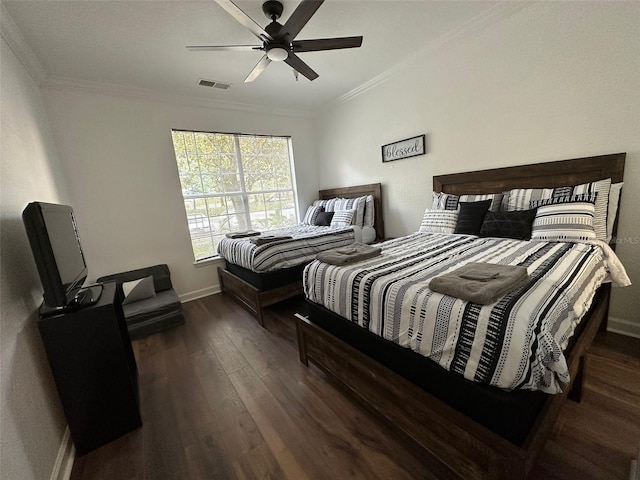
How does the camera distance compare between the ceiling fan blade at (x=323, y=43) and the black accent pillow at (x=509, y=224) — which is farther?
the black accent pillow at (x=509, y=224)

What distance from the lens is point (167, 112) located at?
3.39 metres

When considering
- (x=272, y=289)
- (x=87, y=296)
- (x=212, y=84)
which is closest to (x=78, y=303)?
(x=87, y=296)

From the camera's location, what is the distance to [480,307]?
1.04 m

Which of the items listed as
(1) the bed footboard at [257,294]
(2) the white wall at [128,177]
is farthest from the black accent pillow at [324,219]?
(2) the white wall at [128,177]

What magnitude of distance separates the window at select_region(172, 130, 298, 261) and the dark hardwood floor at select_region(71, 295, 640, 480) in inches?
85.7

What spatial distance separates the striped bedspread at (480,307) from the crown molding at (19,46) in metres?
2.71

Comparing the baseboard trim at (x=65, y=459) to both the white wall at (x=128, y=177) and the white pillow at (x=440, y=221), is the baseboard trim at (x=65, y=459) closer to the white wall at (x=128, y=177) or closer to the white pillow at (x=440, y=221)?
the white wall at (x=128, y=177)

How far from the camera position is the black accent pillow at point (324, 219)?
402cm

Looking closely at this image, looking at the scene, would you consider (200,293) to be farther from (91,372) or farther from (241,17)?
(241,17)

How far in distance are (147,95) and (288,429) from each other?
12.5ft

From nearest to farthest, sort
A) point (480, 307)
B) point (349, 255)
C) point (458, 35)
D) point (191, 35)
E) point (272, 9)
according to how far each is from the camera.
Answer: point (480, 307), point (349, 255), point (272, 9), point (191, 35), point (458, 35)

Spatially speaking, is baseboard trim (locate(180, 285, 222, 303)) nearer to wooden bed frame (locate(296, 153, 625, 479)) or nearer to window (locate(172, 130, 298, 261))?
window (locate(172, 130, 298, 261))

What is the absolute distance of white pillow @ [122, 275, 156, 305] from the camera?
2859 mm

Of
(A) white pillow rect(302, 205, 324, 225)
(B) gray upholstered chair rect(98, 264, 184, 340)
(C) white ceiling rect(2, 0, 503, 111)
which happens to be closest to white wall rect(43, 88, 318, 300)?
(B) gray upholstered chair rect(98, 264, 184, 340)
